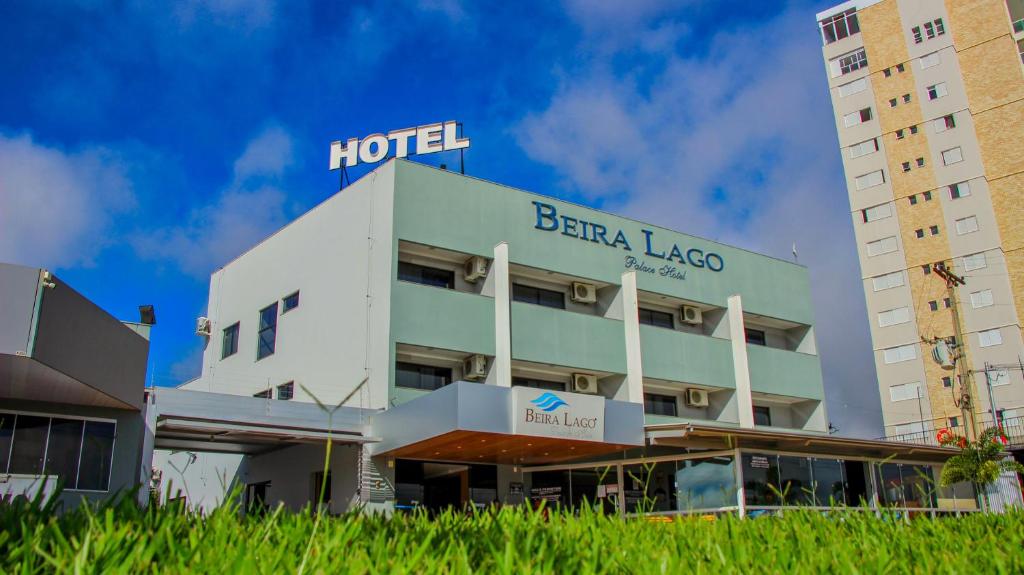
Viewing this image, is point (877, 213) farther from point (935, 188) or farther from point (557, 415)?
point (557, 415)

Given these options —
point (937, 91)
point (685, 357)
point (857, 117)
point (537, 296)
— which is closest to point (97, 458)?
point (537, 296)

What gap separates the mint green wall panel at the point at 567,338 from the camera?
23.7 metres

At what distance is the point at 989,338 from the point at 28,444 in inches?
1763

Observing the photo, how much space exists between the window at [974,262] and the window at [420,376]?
35.0 meters

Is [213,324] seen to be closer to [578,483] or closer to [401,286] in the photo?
[401,286]

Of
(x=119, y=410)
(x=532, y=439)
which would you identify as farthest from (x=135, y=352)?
(x=532, y=439)

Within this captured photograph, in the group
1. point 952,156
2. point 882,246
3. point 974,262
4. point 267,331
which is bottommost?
point 267,331

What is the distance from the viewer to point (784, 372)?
2961 centimetres

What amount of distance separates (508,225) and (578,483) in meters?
7.51

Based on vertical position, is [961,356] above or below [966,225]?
below

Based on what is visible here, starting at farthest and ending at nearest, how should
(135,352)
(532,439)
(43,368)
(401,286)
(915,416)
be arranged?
(915,416)
(401,286)
(532,439)
(135,352)
(43,368)

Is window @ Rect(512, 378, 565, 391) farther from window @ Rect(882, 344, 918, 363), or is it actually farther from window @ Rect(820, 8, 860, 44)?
window @ Rect(820, 8, 860, 44)

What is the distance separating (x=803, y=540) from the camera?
341cm

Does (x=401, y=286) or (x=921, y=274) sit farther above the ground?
(x=921, y=274)
